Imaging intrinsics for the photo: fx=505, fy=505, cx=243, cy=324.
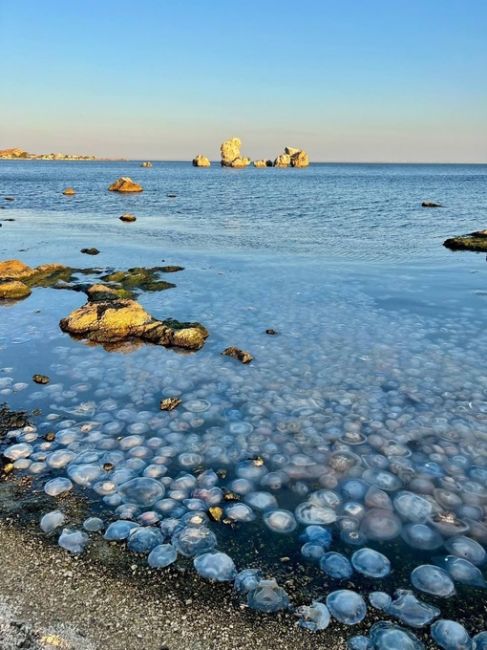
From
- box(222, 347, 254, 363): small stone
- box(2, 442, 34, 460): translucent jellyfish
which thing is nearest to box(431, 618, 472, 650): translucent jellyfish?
box(2, 442, 34, 460): translucent jellyfish

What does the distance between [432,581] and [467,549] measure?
581mm

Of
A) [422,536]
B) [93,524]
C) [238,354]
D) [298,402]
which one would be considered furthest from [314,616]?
[238,354]

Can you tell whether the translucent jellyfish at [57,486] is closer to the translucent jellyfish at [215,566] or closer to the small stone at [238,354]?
the translucent jellyfish at [215,566]

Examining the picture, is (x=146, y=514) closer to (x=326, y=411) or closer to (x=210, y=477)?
(x=210, y=477)

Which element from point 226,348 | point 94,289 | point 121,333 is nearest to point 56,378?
point 121,333

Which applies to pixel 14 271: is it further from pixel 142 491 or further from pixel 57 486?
pixel 142 491

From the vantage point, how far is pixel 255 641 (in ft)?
10.9

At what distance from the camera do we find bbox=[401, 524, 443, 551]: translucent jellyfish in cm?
435

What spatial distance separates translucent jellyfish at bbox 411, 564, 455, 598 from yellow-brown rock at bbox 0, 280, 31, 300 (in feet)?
37.2

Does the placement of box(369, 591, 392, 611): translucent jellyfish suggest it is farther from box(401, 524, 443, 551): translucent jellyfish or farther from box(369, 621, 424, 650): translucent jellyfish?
box(401, 524, 443, 551): translucent jellyfish

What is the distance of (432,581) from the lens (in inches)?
154

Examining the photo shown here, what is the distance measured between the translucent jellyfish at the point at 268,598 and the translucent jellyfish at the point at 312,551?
436 millimetres

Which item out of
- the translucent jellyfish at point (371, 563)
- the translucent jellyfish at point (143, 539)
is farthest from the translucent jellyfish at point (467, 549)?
the translucent jellyfish at point (143, 539)

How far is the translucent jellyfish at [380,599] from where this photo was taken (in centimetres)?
366
